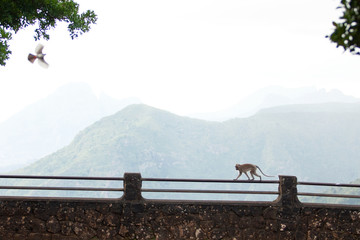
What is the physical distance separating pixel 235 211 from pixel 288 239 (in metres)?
1.37

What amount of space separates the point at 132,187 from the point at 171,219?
3.71ft

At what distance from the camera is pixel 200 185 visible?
193375mm

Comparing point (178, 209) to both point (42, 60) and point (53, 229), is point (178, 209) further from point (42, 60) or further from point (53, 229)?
point (42, 60)

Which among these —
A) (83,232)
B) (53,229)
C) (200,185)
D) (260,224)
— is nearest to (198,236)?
(260,224)

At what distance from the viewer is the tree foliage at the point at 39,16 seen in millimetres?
11195

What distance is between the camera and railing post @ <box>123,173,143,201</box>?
10.4 meters

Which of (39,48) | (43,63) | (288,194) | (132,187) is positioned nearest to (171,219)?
(132,187)

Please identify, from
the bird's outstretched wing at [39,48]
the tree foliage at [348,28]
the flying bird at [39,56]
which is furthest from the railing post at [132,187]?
the tree foliage at [348,28]

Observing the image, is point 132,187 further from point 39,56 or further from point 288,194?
point 39,56

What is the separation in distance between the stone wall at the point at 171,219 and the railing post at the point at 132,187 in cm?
2

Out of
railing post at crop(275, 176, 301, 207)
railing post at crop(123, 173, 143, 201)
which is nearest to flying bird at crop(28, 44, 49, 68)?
railing post at crop(123, 173, 143, 201)

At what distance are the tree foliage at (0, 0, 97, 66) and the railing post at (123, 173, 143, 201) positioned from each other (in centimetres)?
413

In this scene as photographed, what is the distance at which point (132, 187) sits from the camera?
10453 mm

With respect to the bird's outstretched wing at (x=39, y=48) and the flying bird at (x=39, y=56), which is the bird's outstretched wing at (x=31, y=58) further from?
the bird's outstretched wing at (x=39, y=48)
